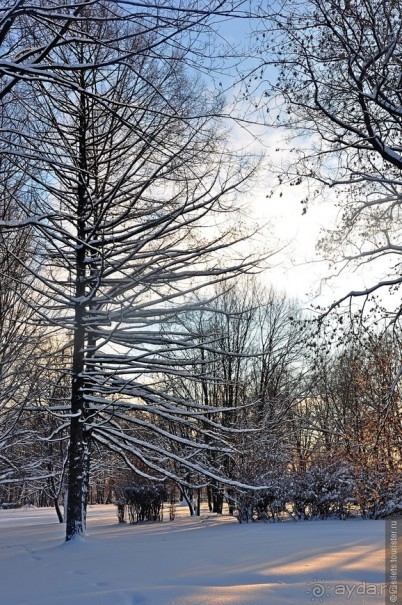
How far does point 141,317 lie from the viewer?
8180 millimetres

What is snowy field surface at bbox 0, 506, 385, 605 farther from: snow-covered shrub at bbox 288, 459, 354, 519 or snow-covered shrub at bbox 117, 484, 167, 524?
snow-covered shrub at bbox 117, 484, 167, 524

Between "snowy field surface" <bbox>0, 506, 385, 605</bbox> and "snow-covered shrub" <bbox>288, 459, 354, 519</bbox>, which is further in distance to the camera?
"snow-covered shrub" <bbox>288, 459, 354, 519</bbox>

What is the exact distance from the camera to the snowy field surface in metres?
3.47

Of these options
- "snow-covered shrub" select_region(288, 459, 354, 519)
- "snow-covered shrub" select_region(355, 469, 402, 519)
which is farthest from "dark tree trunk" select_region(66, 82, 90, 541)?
"snow-covered shrub" select_region(355, 469, 402, 519)

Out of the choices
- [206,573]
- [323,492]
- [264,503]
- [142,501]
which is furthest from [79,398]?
[142,501]

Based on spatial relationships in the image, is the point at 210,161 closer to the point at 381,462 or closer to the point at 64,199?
the point at 64,199

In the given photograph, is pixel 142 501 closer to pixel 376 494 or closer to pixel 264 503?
pixel 264 503

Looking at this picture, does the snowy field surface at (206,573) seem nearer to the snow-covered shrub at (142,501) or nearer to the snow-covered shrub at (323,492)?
the snow-covered shrub at (323,492)

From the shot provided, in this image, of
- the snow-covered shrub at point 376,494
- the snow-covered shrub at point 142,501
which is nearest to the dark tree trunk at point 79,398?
the snow-covered shrub at point 376,494

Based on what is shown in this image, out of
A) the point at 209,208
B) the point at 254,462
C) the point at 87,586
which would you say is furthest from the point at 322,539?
the point at 254,462

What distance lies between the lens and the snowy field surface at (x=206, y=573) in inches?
137

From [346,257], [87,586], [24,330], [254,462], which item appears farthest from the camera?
[254,462]

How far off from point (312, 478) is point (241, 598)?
10606 mm

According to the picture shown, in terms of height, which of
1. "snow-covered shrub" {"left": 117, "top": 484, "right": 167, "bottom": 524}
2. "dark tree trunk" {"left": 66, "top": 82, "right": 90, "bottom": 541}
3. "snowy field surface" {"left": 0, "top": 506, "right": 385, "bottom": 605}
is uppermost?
"dark tree trunk" {"left": 66, "top": 82, "right": 90, "bottom": 541}
